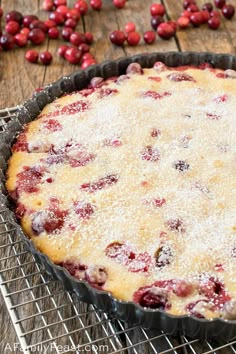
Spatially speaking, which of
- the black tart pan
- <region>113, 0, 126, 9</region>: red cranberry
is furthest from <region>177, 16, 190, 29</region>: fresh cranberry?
the black tart pan

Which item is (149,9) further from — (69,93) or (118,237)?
(118,237)

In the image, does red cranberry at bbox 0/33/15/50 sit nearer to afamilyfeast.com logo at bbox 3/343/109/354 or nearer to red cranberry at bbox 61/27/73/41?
red cranberry at bbox 61/27/73/41

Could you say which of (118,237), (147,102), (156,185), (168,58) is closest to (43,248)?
(118,237)

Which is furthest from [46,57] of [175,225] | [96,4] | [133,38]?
[175,225]

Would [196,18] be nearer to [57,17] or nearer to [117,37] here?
[117,37]

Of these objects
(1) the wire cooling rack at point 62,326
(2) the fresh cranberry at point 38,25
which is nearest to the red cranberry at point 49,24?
(2) the fresh cranberry at point 38,25

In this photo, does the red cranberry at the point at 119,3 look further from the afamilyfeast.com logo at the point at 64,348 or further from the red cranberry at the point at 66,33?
the afamilyfeast.com logo at the point at 64,348
